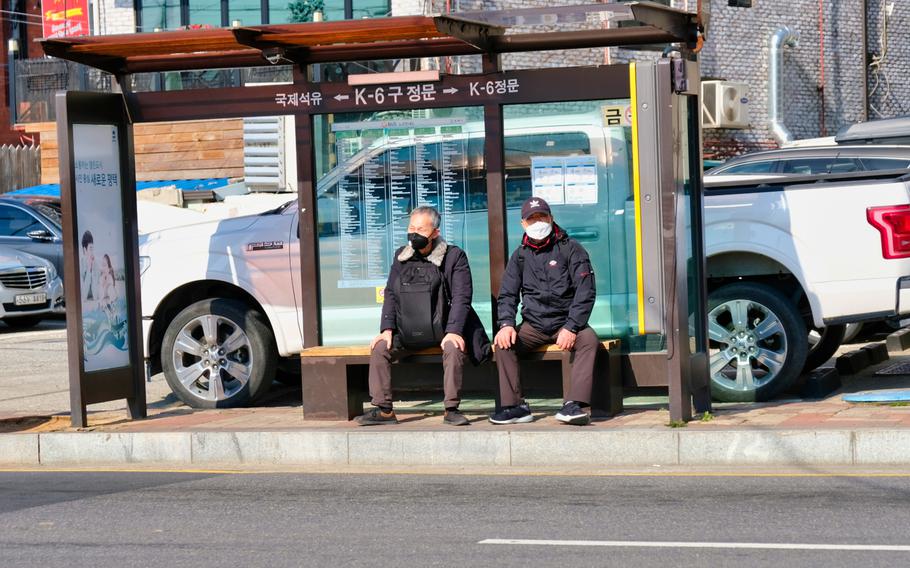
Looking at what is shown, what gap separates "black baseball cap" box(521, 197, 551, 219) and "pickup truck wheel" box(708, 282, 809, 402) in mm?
1785

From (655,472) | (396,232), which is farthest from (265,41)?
(655,472)

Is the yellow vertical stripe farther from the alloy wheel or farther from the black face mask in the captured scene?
the alloy wheel

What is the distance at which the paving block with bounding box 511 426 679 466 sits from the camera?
9.10 m

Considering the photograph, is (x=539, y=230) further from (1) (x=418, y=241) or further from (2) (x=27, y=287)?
(2) (x=27, y=287)

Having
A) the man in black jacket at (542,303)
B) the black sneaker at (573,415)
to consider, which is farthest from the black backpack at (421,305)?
the black sneaker at (573,415)

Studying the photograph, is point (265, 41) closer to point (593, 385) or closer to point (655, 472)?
point (593, 385)

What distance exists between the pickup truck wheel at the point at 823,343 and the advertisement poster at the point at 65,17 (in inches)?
683

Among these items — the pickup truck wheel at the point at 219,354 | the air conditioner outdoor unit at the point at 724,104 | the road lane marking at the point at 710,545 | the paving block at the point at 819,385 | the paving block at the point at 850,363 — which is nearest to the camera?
the road lane marking at the point at 710,545

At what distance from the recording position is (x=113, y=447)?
32.8ft

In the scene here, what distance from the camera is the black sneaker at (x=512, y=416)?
9906 mm

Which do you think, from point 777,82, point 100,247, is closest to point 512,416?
point 100,247

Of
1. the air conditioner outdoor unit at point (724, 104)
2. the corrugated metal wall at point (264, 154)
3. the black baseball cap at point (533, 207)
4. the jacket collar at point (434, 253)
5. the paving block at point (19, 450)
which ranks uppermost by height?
the air conditioner outdoor unit at point (724, 104)

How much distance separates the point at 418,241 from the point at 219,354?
2.24 meters

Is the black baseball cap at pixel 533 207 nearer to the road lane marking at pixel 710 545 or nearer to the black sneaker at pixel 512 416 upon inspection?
the black sneaker at pixel 512 416
